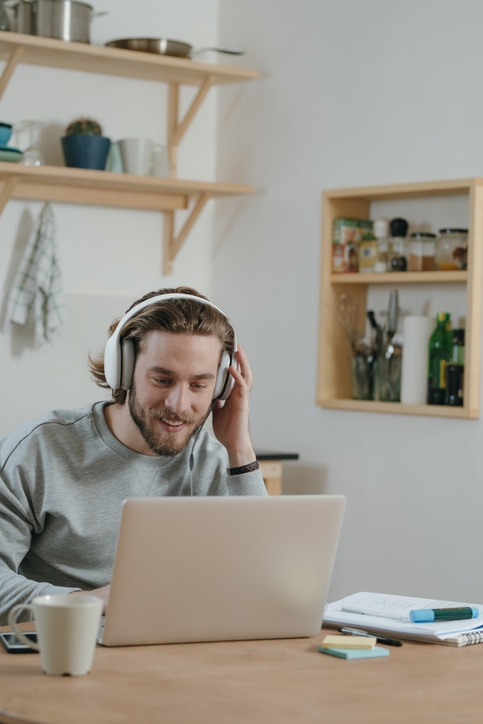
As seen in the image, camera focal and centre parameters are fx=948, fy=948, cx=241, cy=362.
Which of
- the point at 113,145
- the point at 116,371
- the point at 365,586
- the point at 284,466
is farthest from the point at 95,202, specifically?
the point at 116,371

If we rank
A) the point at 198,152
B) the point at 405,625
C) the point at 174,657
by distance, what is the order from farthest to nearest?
the point at 198,152 < the point at 405,625 < the point at 174,657

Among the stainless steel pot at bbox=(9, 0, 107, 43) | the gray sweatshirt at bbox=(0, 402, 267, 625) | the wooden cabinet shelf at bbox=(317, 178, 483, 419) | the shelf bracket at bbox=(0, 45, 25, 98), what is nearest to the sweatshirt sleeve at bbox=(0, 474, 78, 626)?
the gray sweatshirt at bbox=(0, 402, 267, 625)

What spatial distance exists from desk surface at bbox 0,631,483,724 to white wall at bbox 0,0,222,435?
225cm

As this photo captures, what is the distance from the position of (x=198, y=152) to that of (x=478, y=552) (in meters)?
1.95

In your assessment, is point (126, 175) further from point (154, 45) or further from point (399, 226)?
point (399, 226)

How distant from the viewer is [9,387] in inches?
133

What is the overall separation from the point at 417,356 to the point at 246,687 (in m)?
2.01

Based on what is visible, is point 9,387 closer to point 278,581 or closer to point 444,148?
point 444,148

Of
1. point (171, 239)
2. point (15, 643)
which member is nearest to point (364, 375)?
point (171, 239)

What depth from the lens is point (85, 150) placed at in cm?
330

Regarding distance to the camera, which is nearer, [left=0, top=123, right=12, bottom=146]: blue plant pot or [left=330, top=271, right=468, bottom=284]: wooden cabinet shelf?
[left=330, top=271, right=468, bottom=284]: wooden cabinet shelf

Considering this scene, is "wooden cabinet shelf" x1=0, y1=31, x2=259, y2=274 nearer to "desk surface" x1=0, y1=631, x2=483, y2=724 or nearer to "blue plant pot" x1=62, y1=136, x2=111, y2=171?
"blue plant pot" x1=62, y1=136, x2=111, y2=171

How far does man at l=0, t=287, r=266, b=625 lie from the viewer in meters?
1.66

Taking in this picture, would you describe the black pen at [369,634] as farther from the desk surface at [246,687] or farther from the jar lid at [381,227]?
the jar lid at [381,227]
